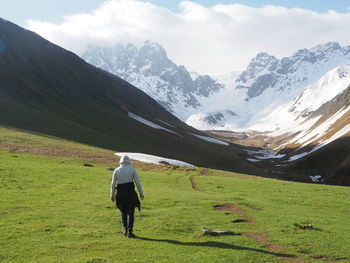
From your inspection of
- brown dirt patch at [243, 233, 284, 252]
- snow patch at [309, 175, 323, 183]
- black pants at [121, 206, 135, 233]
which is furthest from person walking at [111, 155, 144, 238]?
→ snow patch at [309, 175, 323, 183]

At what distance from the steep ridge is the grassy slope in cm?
6755

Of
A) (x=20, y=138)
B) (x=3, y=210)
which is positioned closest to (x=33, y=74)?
(x=20, y=138)

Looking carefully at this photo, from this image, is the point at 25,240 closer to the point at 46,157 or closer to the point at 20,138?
the point at 46,157

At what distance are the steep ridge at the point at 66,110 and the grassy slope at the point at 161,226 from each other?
67550 mm

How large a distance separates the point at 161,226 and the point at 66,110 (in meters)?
123

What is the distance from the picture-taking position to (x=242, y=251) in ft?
56.0

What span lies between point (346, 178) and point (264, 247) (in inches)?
3180

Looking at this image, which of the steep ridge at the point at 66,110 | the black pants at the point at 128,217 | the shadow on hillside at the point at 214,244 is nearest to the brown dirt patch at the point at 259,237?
the shadow on hillside at the point at 214,244

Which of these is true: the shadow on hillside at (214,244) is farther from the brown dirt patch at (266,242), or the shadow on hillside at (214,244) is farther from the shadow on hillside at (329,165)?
the shadow on hillside at (329,165)

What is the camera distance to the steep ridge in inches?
4146

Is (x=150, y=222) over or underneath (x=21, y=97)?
underneath

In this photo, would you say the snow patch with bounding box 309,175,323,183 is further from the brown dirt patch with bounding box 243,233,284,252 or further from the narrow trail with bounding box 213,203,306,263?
the brown dirt patch with bounding box 243,233,284,252

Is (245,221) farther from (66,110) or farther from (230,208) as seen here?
(66,110)

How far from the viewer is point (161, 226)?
21406mm
